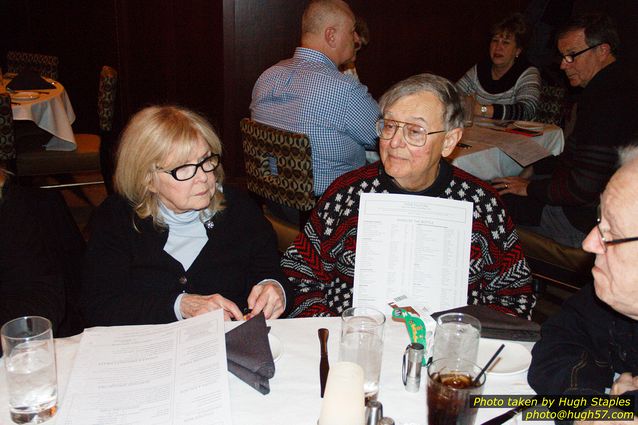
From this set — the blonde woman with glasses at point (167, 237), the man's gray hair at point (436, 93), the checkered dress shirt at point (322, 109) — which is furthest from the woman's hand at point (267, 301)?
the checkered dress shirt at point (322, 109)

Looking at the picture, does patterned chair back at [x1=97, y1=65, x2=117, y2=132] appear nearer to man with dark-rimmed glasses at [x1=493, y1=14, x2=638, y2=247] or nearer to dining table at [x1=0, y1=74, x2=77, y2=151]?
dining table at [x1=0, y1=74, x2=77, y2=151]

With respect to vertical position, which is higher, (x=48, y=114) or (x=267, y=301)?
(x=48, y=114)

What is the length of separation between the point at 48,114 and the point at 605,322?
14.7ft

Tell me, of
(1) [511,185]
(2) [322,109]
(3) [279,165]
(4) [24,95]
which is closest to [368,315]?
(3) [279,165]

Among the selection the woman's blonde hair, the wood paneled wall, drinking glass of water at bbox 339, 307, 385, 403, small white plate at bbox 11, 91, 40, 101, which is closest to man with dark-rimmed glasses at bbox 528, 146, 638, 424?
drinking glass of water at bbox 339, 307, 385, 403

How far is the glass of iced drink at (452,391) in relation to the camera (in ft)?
3.71

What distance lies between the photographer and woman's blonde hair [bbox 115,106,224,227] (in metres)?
1.97

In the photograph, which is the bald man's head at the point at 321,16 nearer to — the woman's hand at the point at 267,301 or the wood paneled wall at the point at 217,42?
the wood paneled wall at the point at 217,42

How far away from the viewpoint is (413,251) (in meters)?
1.84

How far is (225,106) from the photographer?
562 centimetres

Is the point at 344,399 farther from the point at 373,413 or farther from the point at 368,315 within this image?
the point at 368,315

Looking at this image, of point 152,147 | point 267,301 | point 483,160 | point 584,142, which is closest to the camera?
point 267,301

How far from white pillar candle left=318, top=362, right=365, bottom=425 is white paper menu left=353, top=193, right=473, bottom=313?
74 centimetres

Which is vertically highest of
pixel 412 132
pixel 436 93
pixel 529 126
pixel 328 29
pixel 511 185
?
pixel 328 29
